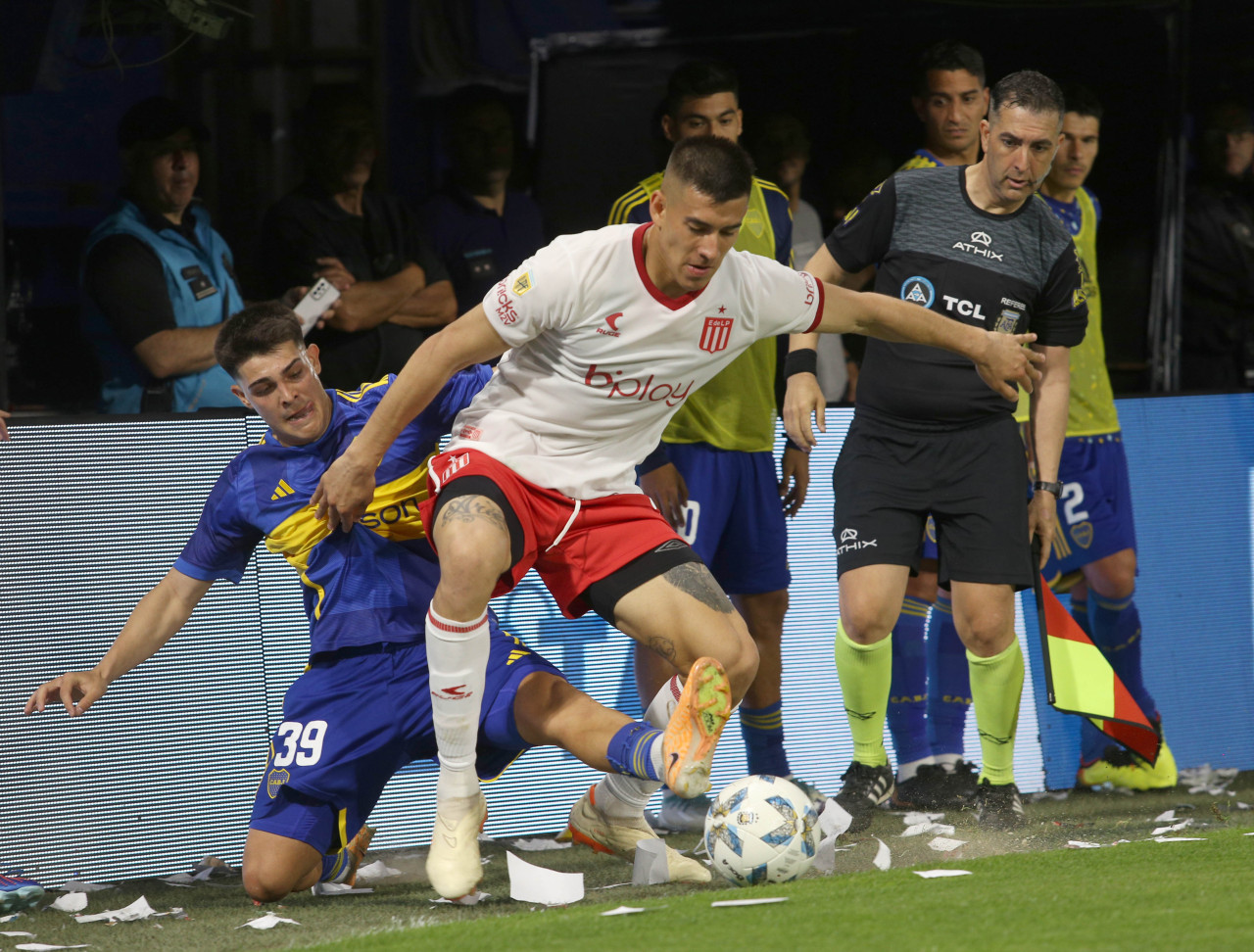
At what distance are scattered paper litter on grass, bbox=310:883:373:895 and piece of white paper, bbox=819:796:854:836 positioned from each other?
133 centimetres

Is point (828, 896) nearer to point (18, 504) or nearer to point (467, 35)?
point (18, 504)

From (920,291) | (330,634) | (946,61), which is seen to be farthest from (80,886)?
(946,61)

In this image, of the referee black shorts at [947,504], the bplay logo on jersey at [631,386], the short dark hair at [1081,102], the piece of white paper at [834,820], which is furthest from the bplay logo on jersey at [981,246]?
the piece of white paper at [834,820]

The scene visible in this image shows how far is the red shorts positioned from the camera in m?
3.81

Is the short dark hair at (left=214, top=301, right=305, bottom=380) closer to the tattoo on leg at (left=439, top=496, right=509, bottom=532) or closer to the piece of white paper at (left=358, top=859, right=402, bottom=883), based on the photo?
the tattoo on leg at (left=439, top=496, right=509, bottom=532)

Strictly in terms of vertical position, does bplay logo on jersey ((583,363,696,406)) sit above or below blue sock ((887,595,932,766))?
above

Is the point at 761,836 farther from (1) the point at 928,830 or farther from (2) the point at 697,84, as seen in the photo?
(2) the point at 697,84

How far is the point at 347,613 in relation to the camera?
418 centimetres

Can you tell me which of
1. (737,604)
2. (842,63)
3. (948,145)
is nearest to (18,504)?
(737,604)

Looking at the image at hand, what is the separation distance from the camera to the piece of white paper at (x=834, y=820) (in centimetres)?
433

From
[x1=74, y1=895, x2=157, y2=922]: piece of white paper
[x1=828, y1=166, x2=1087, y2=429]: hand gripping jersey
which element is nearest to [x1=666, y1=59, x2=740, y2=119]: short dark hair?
[x1=828, y1=166, x2=1087, y2=429]: hand gripping jersey

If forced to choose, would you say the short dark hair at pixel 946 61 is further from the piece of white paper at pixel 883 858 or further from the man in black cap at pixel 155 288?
the piece of white paper at pixel 883 858

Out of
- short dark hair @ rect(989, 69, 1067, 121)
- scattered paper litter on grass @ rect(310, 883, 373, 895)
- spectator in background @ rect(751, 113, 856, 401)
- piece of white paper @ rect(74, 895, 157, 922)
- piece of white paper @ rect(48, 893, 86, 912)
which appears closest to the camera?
piece of white paper @ rect(74, 895, 157, 922)

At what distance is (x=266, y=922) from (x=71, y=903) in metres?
0.70
